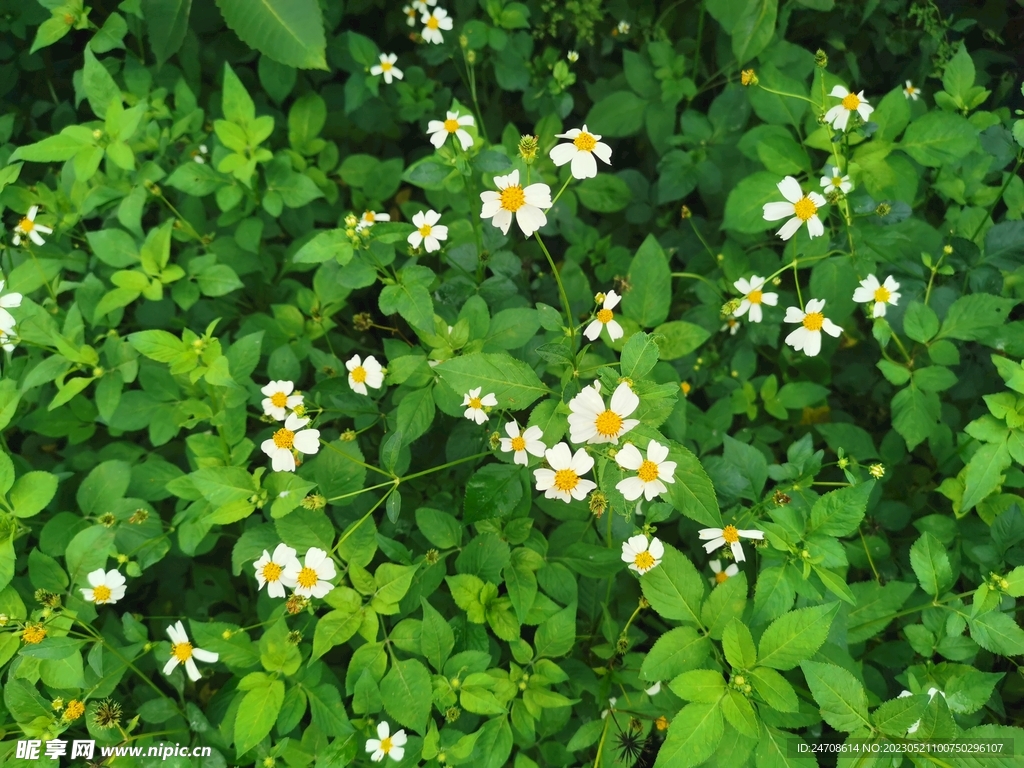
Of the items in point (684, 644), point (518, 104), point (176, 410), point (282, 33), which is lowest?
point (684, 644)

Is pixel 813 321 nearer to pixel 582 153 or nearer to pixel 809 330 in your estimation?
pixel 809 330

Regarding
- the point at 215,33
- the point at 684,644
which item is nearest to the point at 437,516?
the point at 684,644

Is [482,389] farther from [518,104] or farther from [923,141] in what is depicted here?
[518,104]

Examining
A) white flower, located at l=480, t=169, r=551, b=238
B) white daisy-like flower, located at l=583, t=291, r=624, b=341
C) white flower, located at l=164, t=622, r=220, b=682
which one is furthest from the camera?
white flower, located at l=164, t=622, r=220, b=682

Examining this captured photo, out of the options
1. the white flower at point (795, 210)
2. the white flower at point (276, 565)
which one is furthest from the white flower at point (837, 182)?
the white flower at point (276, 565)

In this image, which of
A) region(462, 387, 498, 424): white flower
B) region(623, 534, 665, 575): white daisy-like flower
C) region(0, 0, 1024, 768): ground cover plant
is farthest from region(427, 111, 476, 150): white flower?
region(623, 534, 665, 575): white daisy-like flower

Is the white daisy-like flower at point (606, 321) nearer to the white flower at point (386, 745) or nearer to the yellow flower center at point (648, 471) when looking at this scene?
the yellow flower center at point (648, 471)

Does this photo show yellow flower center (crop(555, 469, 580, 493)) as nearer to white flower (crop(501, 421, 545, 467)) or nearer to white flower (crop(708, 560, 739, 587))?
white flower (crop(501, 421, 545, 467))
